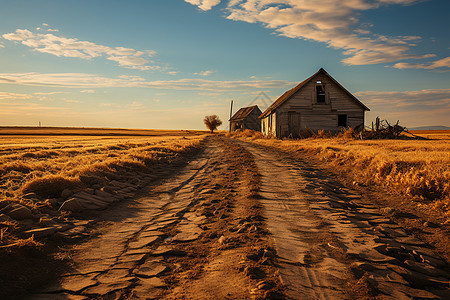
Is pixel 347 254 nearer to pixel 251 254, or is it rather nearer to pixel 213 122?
pixel 251 254

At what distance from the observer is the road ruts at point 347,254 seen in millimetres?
2887

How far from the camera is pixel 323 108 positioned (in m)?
27.8

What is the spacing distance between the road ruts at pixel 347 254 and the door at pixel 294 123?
22.4m

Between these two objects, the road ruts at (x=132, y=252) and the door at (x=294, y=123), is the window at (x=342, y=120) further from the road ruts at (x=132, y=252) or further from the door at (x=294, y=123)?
the road ruts at (x=132, y=252)

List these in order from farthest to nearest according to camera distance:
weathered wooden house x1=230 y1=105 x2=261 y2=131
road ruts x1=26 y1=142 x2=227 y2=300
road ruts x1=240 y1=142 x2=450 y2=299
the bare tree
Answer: the bare tree, weathered wooden house x1=230 y1=105 x2=261 y2=131, road ruts x1=26 y1=142 x2=227 y2=300, road ruts x1=240 y1=142 x2=450 y2=299

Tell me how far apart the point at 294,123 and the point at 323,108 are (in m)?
3.08

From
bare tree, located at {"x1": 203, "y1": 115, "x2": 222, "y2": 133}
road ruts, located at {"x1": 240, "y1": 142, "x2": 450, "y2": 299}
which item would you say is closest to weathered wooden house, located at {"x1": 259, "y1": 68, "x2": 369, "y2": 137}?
road ruts, located at {"x1": 240, "y1": 142, "x2": 450, "y2": 299}

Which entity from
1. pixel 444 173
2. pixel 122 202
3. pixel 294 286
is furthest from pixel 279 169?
pixel 294 286

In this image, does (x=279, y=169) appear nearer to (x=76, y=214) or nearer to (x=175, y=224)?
(x=175, y=224)

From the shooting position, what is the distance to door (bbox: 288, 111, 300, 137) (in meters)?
28.1

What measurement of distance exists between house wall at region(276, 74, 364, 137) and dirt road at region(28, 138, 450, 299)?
22294 millimetres

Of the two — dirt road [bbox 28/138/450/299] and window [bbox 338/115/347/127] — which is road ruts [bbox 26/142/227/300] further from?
window [bbox 338/115/347/127]

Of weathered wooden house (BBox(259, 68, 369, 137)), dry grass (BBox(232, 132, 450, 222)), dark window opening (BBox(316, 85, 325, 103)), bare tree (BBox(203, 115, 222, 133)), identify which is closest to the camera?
dry grass (BBox(232, 132, 450, 222))

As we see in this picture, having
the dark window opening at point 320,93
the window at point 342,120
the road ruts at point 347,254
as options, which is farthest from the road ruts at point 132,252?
the window at point 342,120
